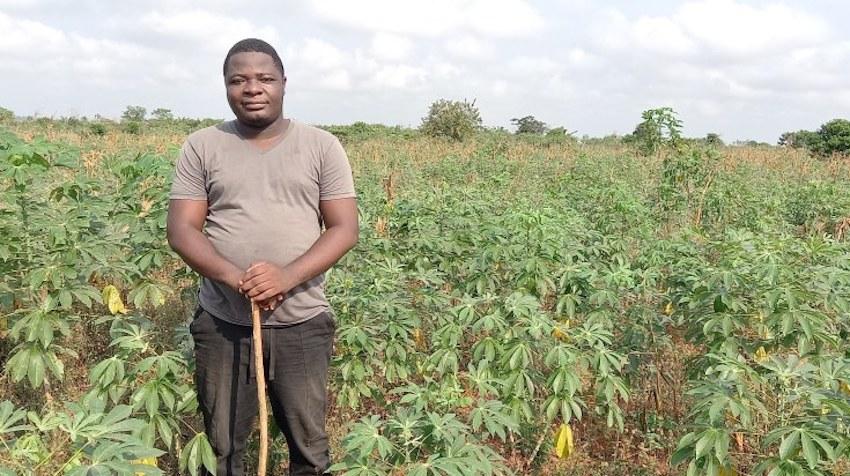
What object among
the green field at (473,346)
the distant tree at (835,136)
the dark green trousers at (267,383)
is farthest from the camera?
the distant tree at (835,136)

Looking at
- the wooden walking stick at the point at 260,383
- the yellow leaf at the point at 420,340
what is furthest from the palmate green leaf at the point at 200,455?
the yellow leaf at the point at 420,340

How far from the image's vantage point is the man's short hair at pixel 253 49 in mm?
1731

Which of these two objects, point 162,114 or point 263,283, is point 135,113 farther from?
point 263,283

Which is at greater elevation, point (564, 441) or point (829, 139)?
point (829, 139)

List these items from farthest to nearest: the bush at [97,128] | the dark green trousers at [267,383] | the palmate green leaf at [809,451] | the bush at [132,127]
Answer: the bush at [132,127] → the bush at [97,128] → the dark green trousers at [267,383] → the palmate green leaf at [809,451]

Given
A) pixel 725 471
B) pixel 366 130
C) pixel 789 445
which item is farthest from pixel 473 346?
pixel 366 130

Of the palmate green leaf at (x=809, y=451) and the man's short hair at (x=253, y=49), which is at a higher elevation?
the man's short hair at (x=253, y=49)

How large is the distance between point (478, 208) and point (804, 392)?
240 centimetres

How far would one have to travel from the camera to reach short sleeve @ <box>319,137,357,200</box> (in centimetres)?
179

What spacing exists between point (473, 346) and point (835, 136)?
17370 millimetres

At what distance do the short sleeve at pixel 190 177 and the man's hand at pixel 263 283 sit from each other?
0.27m

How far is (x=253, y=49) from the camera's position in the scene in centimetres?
173

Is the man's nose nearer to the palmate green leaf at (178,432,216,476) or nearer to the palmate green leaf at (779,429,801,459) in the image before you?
the palmate green leaf at (178,432,216,476)

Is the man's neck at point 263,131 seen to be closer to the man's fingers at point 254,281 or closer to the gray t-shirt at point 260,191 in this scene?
the gray t-shirt at point 260,191
